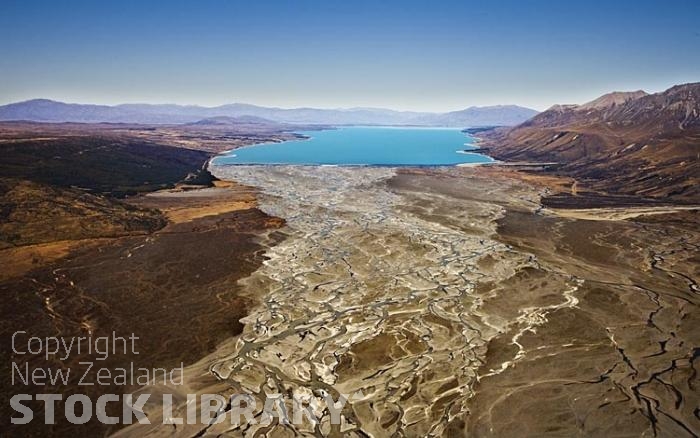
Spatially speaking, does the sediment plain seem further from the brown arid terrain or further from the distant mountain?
the distant mountain

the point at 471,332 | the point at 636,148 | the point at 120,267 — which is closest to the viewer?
the point at 471,332

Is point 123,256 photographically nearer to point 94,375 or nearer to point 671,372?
point 94,375

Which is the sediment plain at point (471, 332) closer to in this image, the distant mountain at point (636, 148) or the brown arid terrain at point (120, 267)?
the brown arid terrain at point (120, 267)

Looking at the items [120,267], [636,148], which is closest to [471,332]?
[120,267]

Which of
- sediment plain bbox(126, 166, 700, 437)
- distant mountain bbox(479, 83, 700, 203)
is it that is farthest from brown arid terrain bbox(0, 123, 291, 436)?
distant mountain bbox(479, 83, 700, 203)

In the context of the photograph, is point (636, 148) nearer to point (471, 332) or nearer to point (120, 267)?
point (471, 332)

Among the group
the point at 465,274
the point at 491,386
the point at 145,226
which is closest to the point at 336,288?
the point at 465,274

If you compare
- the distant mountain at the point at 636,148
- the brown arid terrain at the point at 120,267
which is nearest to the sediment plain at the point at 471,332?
the brown arid terrain at the point at 120,267
